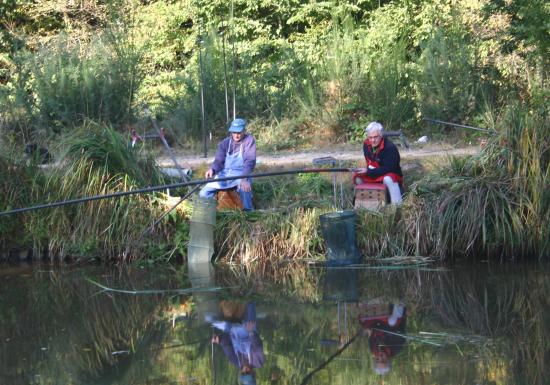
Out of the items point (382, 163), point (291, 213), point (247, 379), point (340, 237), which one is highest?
point (382, 163)

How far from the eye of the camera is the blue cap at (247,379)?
7.27m

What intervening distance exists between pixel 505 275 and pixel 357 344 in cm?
284

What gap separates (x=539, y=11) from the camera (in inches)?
553

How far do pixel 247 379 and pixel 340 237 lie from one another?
4031mm

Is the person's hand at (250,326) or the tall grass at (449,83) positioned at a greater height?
the tall grass at (449,83)

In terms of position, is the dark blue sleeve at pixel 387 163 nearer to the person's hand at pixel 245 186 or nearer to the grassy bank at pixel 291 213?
the grassy bank at pixel 291 213

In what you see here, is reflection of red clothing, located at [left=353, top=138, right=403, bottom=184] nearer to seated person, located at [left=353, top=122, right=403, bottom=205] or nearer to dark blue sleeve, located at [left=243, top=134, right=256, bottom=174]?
seated person, located at [left=353, top=122, right=403, bottom=205]

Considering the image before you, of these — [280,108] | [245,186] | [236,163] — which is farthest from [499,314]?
[280,108]

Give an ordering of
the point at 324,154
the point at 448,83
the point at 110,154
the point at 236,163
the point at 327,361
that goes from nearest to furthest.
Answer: the point at 327,361
the point at 236,163
the point at 110,154
the point at 324,154
the point at 448,83

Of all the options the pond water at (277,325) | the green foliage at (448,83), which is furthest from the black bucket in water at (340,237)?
the green foliage at (448,83)

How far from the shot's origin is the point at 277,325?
29.3 feet

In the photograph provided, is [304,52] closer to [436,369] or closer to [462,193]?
[462,193]

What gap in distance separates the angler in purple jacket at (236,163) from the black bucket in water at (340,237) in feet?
3.88

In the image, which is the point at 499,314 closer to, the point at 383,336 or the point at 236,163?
the point at 383,336
